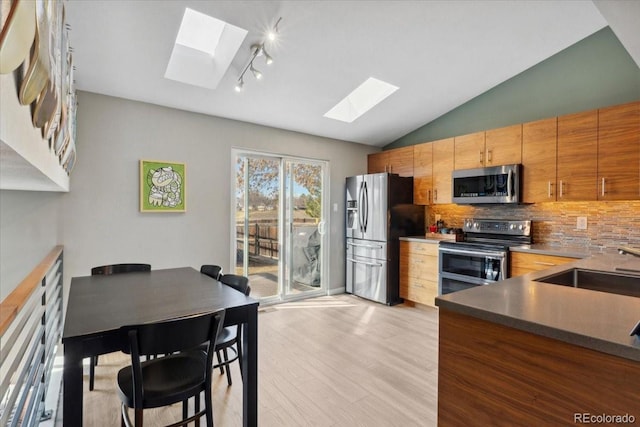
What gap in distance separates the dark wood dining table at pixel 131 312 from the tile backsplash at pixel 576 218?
3.33m

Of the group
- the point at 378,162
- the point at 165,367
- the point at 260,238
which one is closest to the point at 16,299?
the point at 165,367

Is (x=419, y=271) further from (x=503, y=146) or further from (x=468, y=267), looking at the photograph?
(x=503, y=146)

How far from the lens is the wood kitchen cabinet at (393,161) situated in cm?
456

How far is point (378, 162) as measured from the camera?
198 inches

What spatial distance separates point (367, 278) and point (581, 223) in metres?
2.50

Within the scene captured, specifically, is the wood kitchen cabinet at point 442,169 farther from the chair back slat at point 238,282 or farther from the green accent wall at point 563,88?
the chair back slat at point 238,282

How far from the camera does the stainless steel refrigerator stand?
4328mm

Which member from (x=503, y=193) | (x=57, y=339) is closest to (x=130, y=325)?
(x=57, y=339)

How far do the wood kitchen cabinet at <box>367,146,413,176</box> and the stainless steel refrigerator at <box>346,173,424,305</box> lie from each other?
22cm

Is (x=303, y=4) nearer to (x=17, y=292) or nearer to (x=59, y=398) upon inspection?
(x=17, y=292)

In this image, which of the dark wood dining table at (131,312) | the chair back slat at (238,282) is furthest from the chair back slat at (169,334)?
the chair back slat at (238,282)

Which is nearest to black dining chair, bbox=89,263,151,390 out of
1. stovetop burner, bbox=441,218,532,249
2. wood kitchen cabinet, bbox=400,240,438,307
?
wood kitchen cabinet, bbox=400,240,438,307

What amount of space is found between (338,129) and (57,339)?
3775 millimetres

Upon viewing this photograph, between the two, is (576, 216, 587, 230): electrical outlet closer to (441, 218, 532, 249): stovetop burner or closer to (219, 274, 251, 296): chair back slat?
(441, 218, 532, 249): stovetop burner
